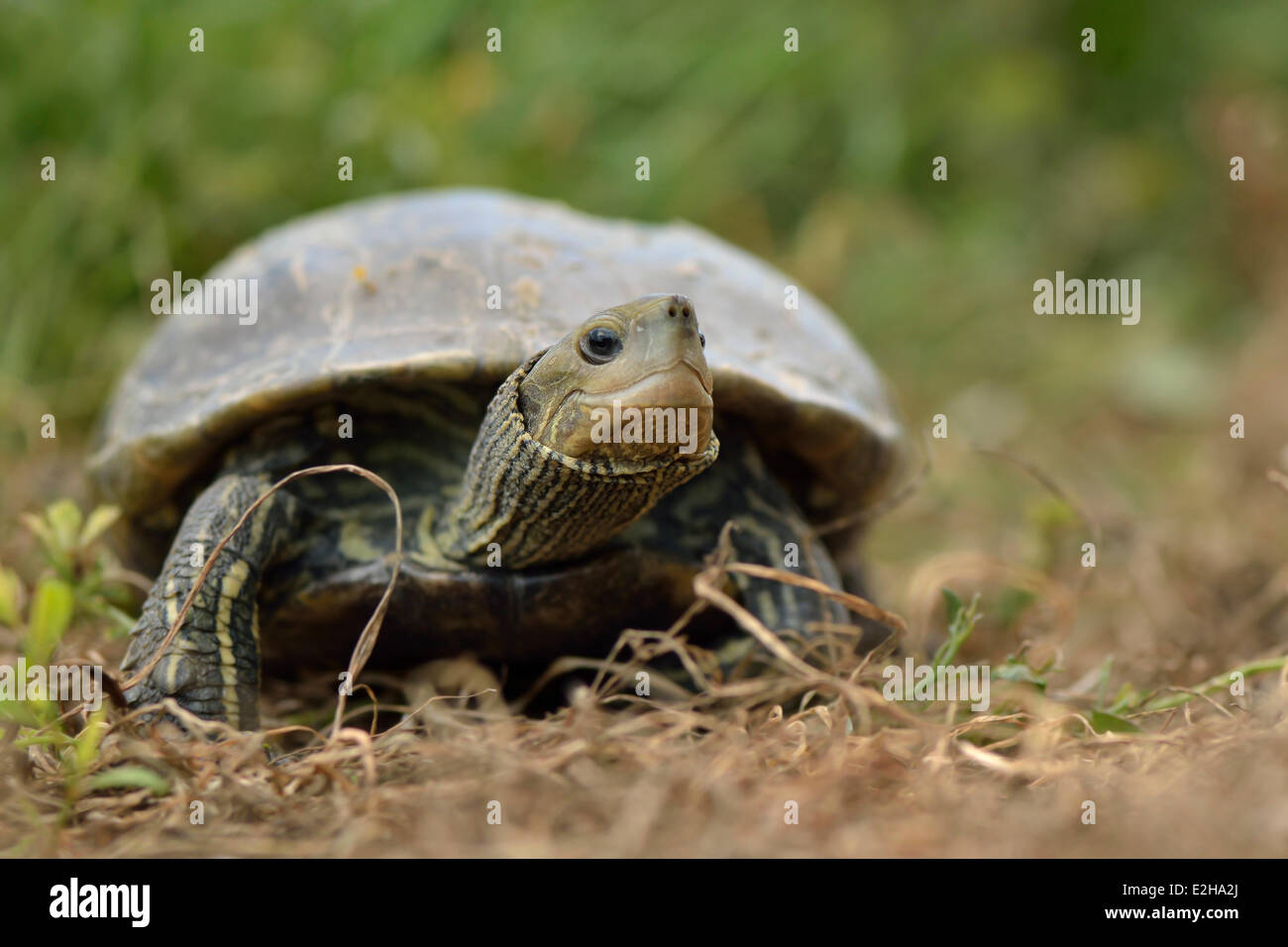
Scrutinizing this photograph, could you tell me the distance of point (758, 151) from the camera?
7129mm

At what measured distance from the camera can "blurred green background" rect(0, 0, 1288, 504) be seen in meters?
4.97

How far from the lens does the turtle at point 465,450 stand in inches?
90.4

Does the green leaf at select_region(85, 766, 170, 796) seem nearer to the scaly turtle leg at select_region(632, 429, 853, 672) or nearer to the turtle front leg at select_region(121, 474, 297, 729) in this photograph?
the turtle front leg at select_region(121, 474, 297, 729)

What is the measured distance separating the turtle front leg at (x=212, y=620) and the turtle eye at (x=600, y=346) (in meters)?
0.84

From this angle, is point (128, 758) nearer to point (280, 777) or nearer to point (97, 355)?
point (280, 777)

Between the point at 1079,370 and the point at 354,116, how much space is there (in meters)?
4.56

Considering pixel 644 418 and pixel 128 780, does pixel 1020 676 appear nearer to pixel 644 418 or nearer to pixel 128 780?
pixel 644 418

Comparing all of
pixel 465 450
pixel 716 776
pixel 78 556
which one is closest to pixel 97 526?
pixel 78 556

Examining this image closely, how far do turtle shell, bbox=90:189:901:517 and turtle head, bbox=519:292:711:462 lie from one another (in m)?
0.37

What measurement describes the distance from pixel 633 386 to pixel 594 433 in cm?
12

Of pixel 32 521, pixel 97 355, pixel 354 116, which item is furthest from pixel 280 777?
pixel 354 116

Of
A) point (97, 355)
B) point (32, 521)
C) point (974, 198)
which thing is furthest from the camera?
point (974, 198)

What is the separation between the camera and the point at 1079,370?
7250 millimetres

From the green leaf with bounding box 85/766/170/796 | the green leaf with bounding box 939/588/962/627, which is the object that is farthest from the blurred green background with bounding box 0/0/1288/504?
the green leaf with bounding box 939/588/962/627
